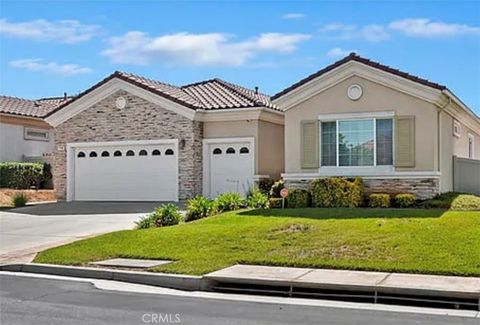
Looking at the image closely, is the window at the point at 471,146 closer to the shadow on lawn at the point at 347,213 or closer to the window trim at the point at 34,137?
the shadow on lawn at the point at 347,213

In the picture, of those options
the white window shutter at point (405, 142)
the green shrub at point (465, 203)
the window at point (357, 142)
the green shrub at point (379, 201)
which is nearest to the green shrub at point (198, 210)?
the window at point (357, 142)

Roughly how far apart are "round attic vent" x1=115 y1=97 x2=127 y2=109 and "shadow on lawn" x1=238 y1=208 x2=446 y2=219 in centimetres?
927

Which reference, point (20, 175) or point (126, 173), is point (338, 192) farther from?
point (20, 175)

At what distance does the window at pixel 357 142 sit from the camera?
19938mm

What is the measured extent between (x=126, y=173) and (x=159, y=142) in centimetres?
206

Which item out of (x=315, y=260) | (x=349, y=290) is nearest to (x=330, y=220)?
(x=315, y=260)

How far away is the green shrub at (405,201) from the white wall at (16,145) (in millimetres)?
19814

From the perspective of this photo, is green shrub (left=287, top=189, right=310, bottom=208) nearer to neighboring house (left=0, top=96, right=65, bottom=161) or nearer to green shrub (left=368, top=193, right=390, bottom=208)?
green shrub (left=368, top=193, right=390, bottom=208)

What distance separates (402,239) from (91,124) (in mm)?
16481

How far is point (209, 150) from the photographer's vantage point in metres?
25.2

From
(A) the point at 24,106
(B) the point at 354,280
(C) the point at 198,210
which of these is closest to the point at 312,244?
(B) the point at 354,280

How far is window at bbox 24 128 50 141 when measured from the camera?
32.5 m

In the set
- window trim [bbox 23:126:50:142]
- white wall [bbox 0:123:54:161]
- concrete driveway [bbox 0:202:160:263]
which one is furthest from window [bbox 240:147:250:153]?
window trim [bbox 23:126:50:142]

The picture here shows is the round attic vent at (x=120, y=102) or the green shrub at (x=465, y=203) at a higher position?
the round attic vent at (x=120, y=102)
